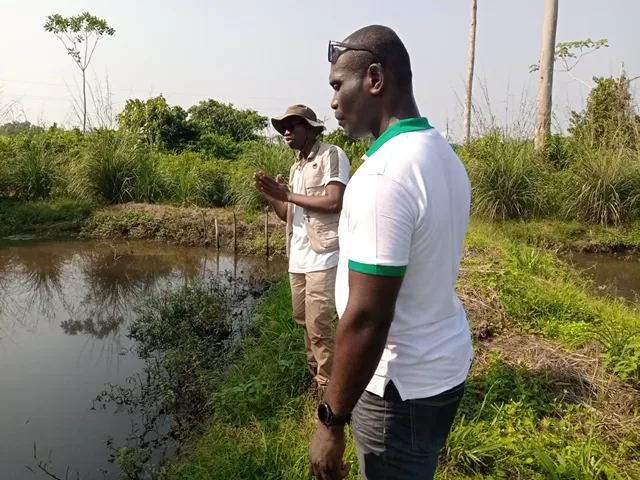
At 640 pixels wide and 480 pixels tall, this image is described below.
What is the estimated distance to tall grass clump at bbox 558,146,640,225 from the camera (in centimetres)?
943

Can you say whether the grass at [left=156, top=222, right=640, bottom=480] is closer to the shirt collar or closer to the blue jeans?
the blue jeans

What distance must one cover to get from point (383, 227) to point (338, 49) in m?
0.57

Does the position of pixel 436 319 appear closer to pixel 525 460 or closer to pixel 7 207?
pixel 525 460

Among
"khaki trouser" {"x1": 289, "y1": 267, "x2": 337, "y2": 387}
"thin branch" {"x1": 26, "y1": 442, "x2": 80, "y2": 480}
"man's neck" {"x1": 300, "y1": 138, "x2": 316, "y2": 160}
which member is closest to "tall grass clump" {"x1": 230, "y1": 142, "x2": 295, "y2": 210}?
"man's neck" {"x1": 300, "y1": 138, "x2": 316, "y2": 160}

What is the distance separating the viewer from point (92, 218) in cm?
1038

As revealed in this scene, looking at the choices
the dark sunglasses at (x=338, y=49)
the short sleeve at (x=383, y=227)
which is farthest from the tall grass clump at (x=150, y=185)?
the short sleeve at (x=383, y=227)

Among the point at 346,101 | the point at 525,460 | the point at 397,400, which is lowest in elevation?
the point at 525,460

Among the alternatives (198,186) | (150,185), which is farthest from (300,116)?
(150,185)

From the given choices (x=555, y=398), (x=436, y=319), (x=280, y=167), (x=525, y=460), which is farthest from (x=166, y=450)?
(x=280, y=167)

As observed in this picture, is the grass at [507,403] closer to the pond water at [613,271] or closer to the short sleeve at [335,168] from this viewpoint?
the short sleeve at [335,168]

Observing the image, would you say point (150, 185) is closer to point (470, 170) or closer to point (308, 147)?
point (470, 170)

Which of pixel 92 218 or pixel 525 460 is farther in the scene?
pixel 92 218

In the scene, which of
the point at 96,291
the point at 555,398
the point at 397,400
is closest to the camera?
the point at 397,400

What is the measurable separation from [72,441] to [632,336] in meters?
3.72
